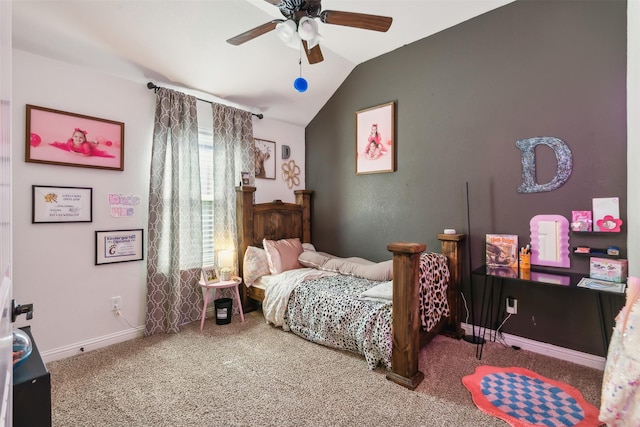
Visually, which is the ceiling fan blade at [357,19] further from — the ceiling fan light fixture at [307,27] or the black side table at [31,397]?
the black side table at [31,397]

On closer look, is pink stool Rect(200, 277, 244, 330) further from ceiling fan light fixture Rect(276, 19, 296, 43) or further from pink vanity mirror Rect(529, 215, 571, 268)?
pink vanity mirror Rect(529, 215, 571, 268)

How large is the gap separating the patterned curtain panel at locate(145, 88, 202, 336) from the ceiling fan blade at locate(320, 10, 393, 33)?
1756 mm

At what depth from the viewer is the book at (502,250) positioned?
265cm

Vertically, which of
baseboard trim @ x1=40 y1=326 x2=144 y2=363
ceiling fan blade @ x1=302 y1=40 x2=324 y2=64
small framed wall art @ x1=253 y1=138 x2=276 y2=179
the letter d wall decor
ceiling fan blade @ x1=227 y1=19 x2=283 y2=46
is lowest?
baseboard trim @ x1=40 y1=326 x2=144 y2=363

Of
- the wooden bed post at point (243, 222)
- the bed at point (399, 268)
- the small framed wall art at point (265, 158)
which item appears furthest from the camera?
the small framed wall art at point (265, 158)

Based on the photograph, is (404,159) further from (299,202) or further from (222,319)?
(222,319)

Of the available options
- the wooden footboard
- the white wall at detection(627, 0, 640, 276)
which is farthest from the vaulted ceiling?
the wooden footboard

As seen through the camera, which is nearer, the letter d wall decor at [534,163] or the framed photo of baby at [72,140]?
the framed photo of baby at [72,140]

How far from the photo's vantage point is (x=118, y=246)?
9.00 ft

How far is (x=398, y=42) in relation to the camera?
332cm

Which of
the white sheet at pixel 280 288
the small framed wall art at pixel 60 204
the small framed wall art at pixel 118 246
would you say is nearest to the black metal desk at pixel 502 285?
the white sheet at pixel 280 288

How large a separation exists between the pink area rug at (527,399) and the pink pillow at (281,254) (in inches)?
77.8

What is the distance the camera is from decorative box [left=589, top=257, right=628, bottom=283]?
2.15 m

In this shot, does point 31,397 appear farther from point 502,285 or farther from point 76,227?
point 502,285
